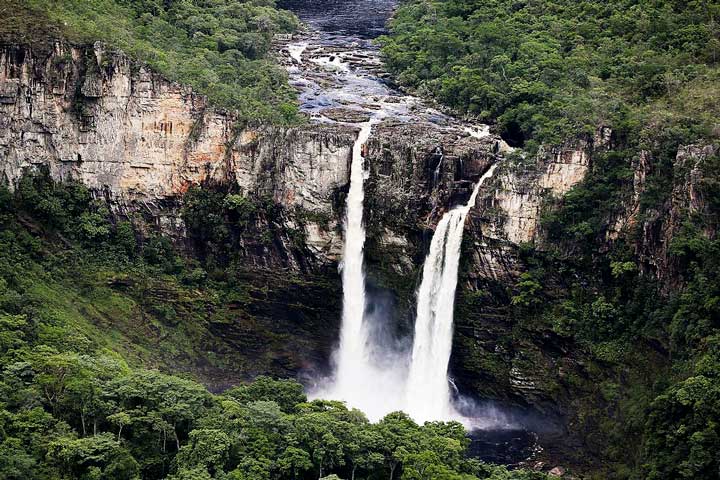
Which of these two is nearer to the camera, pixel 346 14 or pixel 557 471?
pixel 557 471

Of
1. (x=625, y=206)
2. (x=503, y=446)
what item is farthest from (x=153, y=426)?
(x=625, y=206)

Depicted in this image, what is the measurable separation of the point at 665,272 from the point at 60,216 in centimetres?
2302

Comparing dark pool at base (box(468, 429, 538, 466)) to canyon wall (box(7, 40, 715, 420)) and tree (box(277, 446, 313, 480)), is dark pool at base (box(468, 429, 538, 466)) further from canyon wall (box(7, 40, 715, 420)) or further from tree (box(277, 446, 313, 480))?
tree (box(277, 446, 313, 480))

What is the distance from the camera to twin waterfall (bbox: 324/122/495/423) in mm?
48906

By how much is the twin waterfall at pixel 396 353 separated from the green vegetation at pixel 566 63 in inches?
204

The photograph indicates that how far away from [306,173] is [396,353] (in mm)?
7915

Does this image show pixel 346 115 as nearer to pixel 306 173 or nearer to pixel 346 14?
pixel 306 173

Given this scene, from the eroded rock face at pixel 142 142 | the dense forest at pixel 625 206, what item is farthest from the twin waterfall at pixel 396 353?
the dense forest at pixel 625 206

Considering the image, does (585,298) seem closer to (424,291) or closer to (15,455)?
(424,291)

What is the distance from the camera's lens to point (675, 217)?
Answer: 44.3 meters

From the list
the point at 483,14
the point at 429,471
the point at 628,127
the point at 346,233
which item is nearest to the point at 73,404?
the point at 429,471

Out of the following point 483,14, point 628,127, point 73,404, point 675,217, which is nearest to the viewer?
point 73,404

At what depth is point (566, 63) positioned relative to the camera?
2165 inches

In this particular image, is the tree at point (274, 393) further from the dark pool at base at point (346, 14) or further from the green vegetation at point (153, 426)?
the dark pool at base at point (346, 14)
